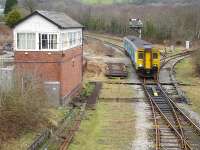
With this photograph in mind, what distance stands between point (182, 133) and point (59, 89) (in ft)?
28.5

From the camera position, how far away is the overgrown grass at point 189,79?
33.0m

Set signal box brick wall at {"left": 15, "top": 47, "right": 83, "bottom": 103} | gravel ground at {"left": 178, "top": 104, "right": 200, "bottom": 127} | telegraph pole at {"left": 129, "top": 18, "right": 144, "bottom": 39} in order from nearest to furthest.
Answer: gravel ground at {"left": 178, "top": 104, "right": 200, "bottom": 127}
signal box brick wall at {"left": 15, "top": 47, "right": 83, "bottom": 103}
telegraph pole at {"left": 129, "top": 18, "right": 144, "bottom": 39}

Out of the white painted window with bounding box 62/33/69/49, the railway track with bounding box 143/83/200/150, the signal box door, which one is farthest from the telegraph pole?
the white painted window with bounding box 62/33/69/49

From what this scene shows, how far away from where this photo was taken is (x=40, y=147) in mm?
19781

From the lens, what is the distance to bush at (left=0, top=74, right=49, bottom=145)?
19.9m

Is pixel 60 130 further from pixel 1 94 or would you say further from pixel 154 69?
pixel 154 69

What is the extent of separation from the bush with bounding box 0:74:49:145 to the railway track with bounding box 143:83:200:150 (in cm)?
536

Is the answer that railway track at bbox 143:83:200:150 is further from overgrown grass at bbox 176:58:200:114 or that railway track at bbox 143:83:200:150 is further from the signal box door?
the signal box door

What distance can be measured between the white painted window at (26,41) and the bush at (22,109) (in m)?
5.94

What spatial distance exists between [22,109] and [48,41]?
925cm

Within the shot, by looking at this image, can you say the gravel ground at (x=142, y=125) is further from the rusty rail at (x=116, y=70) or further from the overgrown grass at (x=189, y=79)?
the rusty rail at (x=116, y=70)

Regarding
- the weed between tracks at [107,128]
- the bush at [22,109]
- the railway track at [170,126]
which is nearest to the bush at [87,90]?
the weed between tracks at [107,128]

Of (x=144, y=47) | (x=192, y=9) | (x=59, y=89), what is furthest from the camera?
(x=192, y=9)

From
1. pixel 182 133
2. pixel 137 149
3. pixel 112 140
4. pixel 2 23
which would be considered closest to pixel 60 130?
pixel 112 140
